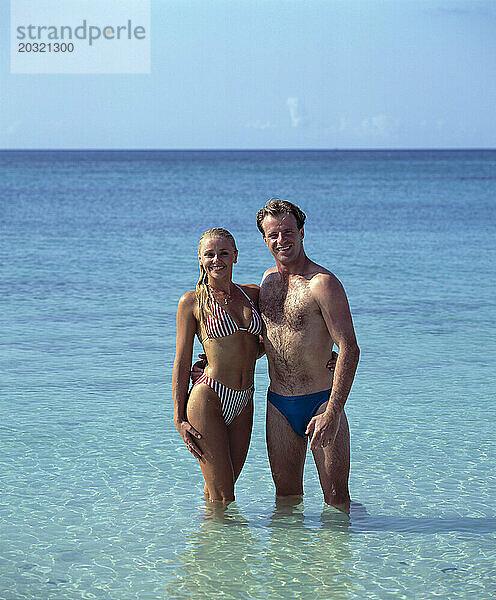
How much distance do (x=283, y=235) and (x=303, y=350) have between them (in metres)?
0.62

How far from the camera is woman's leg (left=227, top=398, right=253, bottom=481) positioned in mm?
5066

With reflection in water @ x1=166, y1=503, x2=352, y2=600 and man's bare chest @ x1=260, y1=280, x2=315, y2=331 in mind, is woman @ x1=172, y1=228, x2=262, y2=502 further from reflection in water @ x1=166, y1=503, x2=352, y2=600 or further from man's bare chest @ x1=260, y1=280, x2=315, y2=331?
reflection in water @ x1=166, y1=503, x2=352, y2=600

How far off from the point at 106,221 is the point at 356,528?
78.0 ft

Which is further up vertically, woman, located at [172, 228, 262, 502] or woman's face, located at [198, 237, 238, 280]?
woman's face, located at [198, 237, 238, 280]

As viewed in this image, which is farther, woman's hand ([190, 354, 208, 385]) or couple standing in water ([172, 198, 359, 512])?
woman's hand ([190, 354, 208, 385])

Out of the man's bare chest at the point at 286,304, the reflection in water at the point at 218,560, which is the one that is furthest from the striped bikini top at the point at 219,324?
the reflection in water at the point at 218,560

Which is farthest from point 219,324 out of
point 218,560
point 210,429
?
point 218,560

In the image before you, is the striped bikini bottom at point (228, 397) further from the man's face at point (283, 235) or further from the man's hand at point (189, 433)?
the man's face at point (283, 235)

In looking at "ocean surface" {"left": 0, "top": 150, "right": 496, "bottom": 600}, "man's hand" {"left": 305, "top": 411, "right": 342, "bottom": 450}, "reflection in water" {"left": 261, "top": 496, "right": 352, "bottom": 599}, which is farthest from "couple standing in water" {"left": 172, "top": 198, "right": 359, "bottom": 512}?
"ocean surface" {"left": 0, "top": 150, "right": 496, "bottom": 600}

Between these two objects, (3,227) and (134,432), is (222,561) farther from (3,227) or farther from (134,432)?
(3,227)

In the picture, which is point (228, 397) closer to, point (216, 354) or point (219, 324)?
point (216, 354)

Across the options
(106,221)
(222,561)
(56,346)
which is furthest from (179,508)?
(106,221)

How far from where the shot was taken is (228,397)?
495 cm

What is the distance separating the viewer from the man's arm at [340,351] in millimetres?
4656
